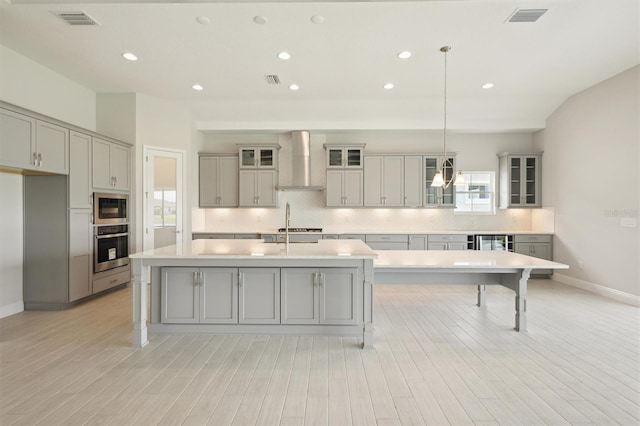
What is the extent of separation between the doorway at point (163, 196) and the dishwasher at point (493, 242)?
5.62 meters

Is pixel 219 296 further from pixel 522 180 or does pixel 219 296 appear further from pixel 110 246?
pixel 522 180

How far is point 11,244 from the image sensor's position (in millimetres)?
4023

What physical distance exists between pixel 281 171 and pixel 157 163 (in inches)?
94.1

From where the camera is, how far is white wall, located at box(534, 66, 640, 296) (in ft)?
15.2

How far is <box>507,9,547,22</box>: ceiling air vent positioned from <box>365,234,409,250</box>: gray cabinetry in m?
3.82

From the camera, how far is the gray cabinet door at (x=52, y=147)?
3773 millimetres

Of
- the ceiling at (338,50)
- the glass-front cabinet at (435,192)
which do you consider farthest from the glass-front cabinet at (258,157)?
the glass-front cabinet at (435,192)

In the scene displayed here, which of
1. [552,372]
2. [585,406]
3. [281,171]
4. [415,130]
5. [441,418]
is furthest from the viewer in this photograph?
[281,171]

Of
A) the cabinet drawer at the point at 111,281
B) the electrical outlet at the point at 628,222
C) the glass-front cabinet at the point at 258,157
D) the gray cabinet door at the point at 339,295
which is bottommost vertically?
the cabinet drawer at the point at 111,281

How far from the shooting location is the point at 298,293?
329 centimetres

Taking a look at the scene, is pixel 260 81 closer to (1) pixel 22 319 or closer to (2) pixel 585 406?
(1) pixel 22 319

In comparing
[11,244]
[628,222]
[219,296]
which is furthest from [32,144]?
[628,222]

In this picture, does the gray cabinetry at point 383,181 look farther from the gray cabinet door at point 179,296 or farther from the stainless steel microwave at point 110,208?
the stainless steel microwave at point 110,208

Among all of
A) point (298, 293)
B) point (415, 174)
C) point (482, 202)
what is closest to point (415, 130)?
point (415, 174)
